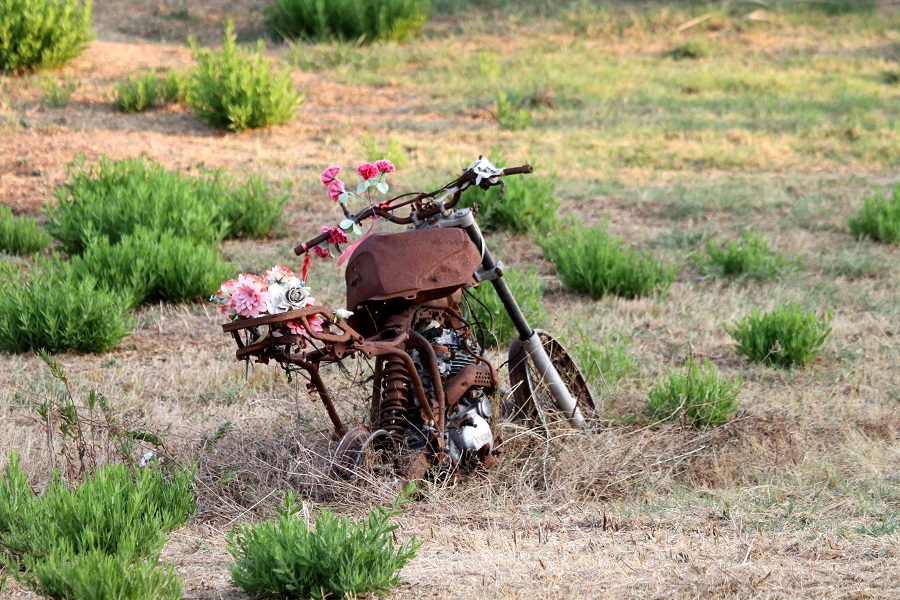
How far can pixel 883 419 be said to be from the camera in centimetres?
511

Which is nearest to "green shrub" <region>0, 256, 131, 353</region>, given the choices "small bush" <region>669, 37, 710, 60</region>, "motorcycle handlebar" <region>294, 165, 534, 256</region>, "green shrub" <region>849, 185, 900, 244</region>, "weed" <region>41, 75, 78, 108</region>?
"motorcycle handlebar" <region>294, 165, 534, 256</region>

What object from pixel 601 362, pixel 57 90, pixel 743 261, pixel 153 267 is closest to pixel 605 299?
pixel 743 261

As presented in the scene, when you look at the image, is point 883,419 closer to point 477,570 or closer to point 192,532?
point 477,570

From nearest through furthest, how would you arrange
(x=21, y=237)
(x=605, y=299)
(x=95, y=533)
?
(x=95, y=533) < (x=605, y=299) < (x=21, y=237)

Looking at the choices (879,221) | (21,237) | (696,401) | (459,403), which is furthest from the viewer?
(879,221)

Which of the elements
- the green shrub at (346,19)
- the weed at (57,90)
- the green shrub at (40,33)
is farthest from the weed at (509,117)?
the green shrub at (40,33)

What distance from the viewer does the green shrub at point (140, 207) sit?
7.06m

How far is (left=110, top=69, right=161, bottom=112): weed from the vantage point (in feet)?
34.1

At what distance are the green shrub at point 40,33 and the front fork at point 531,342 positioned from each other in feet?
26.5

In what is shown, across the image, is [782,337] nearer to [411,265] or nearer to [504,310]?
[504,310]

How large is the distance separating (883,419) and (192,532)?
3.21 m

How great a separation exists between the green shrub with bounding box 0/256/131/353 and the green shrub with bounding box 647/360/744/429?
2.87 metres

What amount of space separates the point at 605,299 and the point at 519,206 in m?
1.38

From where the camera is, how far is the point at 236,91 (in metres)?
9.84
